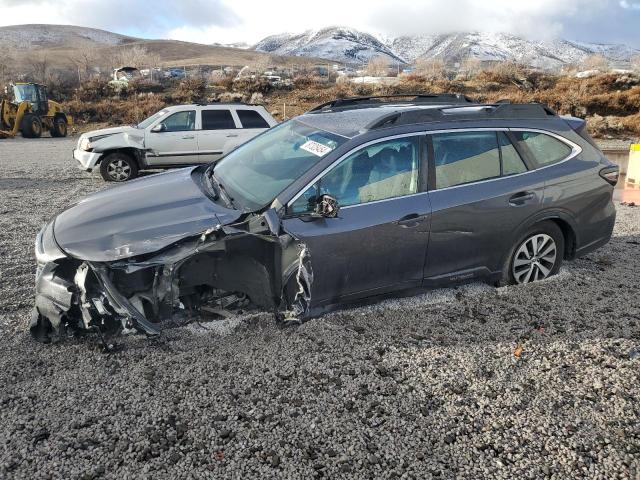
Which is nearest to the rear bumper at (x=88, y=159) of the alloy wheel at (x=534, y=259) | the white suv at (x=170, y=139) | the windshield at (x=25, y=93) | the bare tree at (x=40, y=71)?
the white suv at (x=170, y=139)

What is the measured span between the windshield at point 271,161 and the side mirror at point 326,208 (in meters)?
0.32

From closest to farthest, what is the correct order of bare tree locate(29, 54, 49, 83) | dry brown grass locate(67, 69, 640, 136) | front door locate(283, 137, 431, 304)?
1. front door locate(283, 137, 431, 304)
2. dry brown grass locate(67, 69, 640, 136)
3. bare tree locate(29, 54, 49, 83)

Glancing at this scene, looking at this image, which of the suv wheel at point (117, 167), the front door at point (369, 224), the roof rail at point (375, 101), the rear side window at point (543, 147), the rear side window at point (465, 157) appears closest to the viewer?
the front door at point (369, 224)

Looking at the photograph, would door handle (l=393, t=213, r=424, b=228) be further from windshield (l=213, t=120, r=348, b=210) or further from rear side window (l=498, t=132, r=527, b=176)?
rear side window (l=498, t=132, r=527, b=176)

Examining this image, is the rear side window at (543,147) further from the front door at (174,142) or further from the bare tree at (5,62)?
the bare tree at (5,62)

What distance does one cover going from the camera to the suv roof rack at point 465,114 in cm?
401

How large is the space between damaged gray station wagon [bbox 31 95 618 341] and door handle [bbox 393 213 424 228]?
12 millimetres

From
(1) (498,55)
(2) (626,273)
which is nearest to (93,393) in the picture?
(2) (626,273)

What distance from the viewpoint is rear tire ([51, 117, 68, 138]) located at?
73.0 ft

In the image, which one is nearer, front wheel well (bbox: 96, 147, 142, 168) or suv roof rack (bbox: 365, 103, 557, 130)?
suv roof rack (bbox: 365, 103, 557, 130)

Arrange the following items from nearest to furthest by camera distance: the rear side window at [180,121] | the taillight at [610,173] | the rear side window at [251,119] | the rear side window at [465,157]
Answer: the rear side window at [465,157], the taillight at [610,173], the rear side window at [180,121], the rear side window at [251,119]

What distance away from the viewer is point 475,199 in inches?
162

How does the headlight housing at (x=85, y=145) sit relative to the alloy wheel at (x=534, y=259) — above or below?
above

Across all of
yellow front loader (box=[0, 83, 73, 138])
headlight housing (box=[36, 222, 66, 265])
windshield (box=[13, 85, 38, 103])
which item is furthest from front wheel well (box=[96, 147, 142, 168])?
windshield (box=[13, 85, 38, 103])
